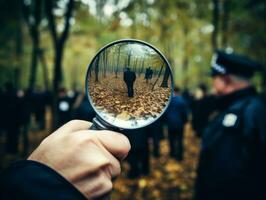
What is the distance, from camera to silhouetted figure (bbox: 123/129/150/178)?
23.6 ft

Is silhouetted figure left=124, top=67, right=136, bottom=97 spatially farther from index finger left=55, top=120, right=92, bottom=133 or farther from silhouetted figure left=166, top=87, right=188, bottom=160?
silhouetted figure left=166, top=87, right=188, bottom=160

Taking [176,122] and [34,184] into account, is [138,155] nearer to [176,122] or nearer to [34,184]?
[176,122]

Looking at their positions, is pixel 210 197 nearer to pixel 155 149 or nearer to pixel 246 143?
pixel 246 143

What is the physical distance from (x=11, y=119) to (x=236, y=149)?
9.30 m

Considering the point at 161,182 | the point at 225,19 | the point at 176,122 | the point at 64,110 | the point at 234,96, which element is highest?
the point at 225,19

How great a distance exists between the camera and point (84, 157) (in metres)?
0.96

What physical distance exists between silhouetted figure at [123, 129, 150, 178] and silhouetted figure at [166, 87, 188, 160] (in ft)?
6.29

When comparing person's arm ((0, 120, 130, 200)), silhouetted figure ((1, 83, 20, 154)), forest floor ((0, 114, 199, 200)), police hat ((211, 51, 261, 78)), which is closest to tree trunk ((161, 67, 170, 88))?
person's arm ((0, 120, 130, 200))

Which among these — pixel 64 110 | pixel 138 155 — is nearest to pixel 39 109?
pixel 64 110

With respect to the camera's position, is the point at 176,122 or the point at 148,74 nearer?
the point at 148,74

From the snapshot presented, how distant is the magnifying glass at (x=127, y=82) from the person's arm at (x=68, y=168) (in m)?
0.10

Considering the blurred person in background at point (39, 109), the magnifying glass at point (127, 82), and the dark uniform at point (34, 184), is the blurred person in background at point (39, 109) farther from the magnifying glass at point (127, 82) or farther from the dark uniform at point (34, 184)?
the dark uniform at point (34, 184)

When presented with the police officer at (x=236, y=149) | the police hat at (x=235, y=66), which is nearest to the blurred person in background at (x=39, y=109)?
the police hat at (x=235, y=66)

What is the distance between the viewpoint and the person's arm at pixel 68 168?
0.89 meters
